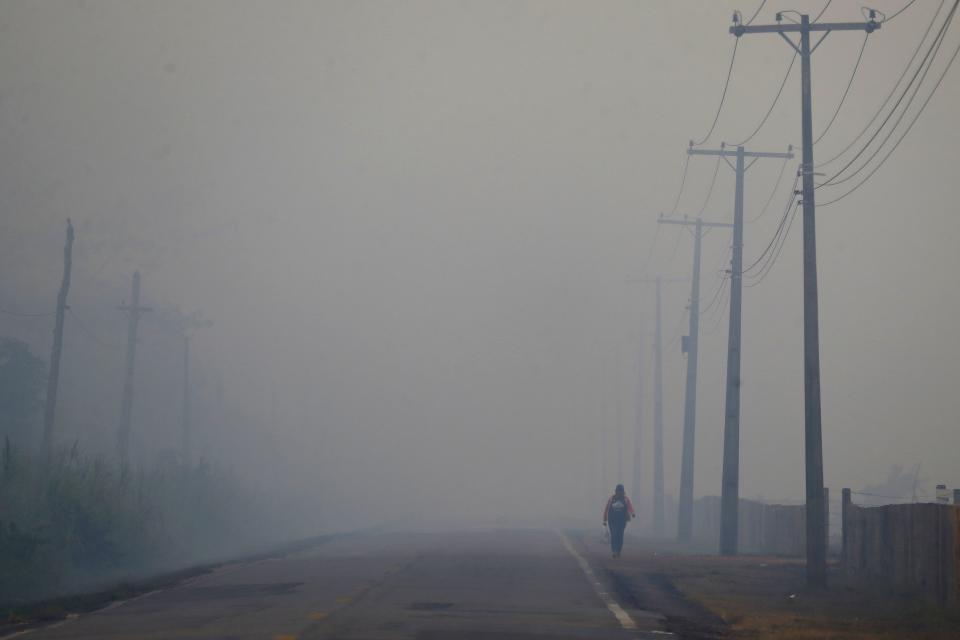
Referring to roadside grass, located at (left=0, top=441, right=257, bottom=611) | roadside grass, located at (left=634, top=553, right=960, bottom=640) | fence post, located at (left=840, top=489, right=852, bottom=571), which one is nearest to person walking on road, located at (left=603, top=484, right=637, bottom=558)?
roadside grass, located at (left=634, top=553, right=960, bottom=640)

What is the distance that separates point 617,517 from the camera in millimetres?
36500

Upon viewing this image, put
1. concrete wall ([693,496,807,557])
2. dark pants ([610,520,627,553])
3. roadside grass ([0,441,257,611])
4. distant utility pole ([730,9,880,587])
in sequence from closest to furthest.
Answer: distant utility pole ([730,9,880,587]), roadside grass ([0,441,257,611]), dark pants ([610,520,627,553]), concrete wall ([693,496,807,557])

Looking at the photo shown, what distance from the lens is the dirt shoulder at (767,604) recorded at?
1856cm

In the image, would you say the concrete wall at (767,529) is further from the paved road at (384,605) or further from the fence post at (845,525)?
the paved road at (384,605)

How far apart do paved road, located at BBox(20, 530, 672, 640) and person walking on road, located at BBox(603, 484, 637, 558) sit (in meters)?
2.78

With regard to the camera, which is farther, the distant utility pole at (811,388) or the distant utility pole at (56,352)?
the distant utility pole at (56,352)

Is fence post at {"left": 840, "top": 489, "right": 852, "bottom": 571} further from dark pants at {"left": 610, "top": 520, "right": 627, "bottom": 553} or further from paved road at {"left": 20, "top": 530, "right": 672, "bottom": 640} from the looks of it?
dark pants at {"left": 610, "top": 520, "right": 627, "bottom": 553}

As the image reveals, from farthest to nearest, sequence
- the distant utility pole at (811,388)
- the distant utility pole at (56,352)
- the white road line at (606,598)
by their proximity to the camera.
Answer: the distant utility pole at (56,352), the distant utility pole at (811,388), the white road line at (606,598)

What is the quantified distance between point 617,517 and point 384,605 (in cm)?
1697

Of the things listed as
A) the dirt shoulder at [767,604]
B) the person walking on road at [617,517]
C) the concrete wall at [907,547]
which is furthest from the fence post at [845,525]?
the person walking on road at [617,517]

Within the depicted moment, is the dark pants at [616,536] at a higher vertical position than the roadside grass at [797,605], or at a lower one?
higher

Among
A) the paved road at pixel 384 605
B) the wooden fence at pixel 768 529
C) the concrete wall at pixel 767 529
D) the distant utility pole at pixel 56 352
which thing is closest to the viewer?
the paved road at pixel 384 605

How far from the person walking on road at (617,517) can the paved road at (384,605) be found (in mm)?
2783

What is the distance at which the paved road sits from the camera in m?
17.0
